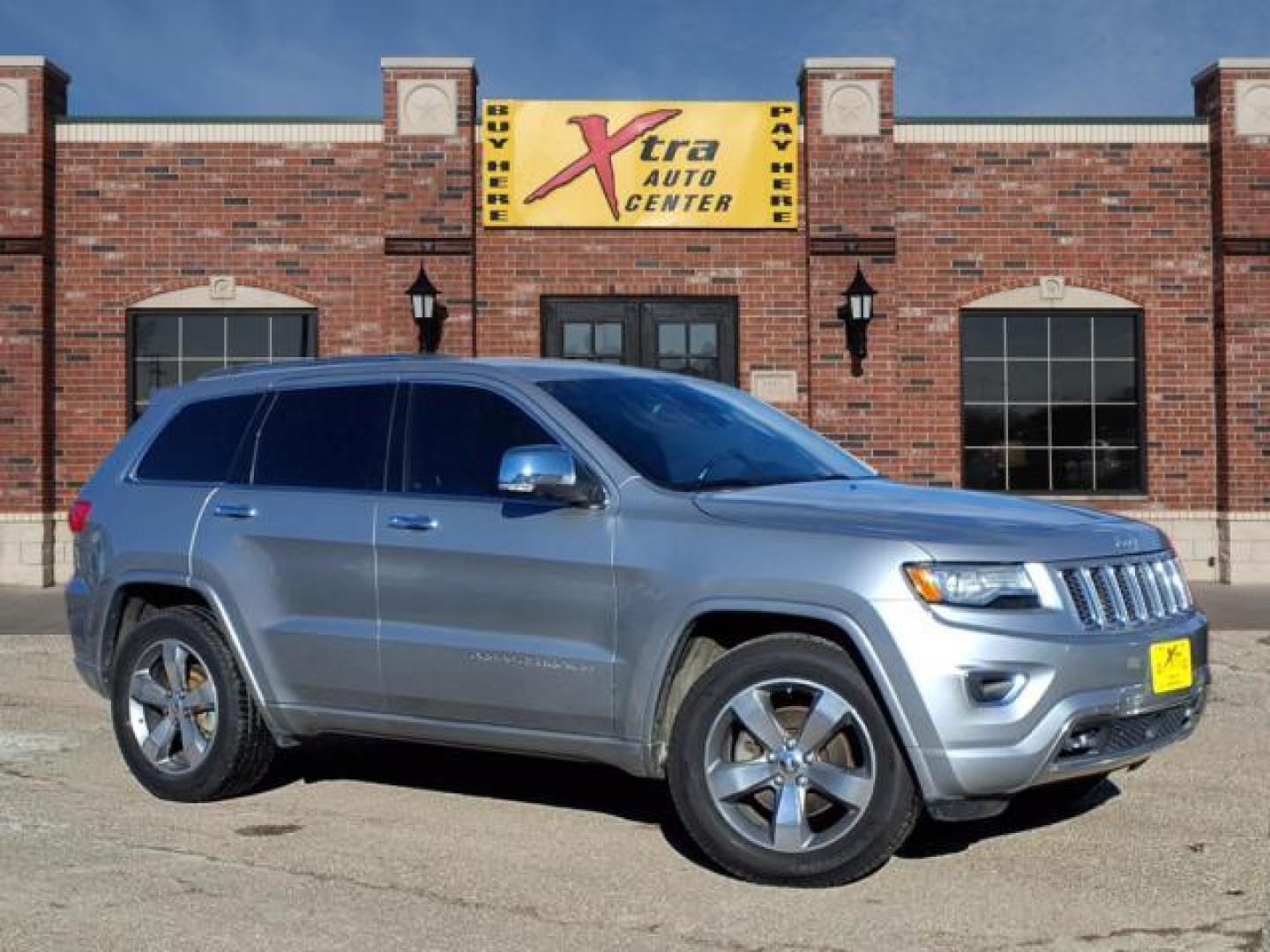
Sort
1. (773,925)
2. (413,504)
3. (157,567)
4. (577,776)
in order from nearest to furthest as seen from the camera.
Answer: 1. (773,925)
2. (413,504)
3. (157,567)
4. (577,776)

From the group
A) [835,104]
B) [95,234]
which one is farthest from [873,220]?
[95,234]

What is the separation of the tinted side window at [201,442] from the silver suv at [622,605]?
0.02m

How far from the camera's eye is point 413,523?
5715 mm

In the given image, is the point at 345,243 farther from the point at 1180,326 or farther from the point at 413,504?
the point at 413,504

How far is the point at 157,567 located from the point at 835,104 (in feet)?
41.0

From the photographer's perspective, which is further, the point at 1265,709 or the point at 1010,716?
the point at 1265,709

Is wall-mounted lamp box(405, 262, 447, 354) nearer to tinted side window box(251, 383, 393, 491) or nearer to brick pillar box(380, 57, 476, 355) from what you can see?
brick pillar box(380, 57, 476, 355)

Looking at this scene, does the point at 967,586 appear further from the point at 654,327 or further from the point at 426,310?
the point at 654,327

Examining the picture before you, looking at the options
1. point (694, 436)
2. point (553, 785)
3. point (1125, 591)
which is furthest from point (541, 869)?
point (1125, 591)

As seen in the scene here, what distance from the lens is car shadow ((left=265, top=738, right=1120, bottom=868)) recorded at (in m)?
5.71

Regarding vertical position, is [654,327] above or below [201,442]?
above

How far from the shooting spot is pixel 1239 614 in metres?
14.0

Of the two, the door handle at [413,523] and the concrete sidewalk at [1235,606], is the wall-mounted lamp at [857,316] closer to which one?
the concrete sidewalk at [1235,606]

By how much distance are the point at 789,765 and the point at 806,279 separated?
1305 centimetres
